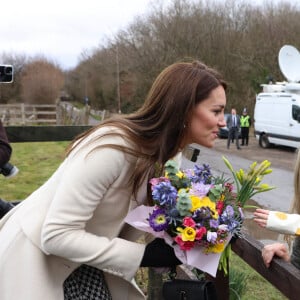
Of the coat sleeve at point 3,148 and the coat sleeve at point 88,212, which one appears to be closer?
the coat sleeve at point 88,212

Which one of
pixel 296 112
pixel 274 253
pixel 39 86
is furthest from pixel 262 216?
pixel 39 86

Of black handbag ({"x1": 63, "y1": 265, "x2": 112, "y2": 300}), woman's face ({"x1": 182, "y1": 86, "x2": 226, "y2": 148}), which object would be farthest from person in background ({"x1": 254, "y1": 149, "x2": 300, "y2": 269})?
black handbag ({"x1": 63, "y1": 265, "x2": 112, "y2": 300})

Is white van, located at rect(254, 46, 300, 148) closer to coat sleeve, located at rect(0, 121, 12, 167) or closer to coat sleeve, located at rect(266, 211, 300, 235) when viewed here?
coat sleeve, located at rect(0, 121, 12, 167)

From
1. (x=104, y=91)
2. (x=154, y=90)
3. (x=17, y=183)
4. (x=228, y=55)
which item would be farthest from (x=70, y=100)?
(x=154, y=90)

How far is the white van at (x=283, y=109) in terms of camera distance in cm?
1745

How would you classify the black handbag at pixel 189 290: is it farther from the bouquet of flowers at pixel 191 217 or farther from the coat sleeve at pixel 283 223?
the coat sleeve at pixel 283 223

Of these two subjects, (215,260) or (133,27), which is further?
(133,27)

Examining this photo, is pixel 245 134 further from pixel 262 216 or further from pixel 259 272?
pixel 262 216

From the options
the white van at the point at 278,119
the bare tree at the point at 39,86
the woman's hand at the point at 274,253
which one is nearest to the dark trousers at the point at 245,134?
the white van at the point at 278,119

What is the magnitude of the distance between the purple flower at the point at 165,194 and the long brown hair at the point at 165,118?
0.38 ft

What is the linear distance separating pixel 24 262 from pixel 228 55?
105ft

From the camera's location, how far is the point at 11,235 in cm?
161

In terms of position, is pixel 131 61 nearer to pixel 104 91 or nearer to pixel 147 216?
pixel 104 91

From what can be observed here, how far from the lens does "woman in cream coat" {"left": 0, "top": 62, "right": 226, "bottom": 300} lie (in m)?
1.47
